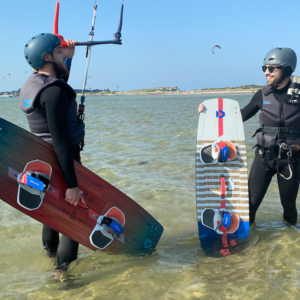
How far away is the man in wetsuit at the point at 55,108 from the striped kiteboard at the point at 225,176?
1674mm

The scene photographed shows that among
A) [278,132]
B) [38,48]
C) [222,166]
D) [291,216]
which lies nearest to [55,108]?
[38,48]

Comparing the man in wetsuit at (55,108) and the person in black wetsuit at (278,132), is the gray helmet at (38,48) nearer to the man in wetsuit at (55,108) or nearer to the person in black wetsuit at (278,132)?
the man in wetsuit at (55,108)

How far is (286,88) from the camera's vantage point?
386cm

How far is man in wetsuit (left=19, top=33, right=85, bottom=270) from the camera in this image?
2492mm

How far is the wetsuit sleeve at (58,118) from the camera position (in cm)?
246

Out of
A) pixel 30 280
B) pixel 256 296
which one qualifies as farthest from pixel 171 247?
pixel 30 280

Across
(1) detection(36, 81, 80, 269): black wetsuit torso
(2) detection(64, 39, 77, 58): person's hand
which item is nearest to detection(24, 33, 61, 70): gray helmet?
(1) detection(36, 81, 80, 269): black wetsuit torso

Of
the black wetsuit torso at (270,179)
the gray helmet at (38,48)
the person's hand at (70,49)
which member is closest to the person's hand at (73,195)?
the gray helmet at (38,48)

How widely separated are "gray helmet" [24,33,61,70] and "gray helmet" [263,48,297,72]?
247 cm

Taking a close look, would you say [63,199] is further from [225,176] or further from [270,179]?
[270,179]

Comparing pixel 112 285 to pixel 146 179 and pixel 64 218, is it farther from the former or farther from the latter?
pixel 146 179

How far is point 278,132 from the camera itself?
3789mm

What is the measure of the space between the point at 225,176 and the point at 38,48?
2.64 metres

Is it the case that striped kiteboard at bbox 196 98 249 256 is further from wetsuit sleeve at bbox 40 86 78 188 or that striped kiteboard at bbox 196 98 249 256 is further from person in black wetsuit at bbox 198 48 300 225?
wetsuit sleeve at bbox 40 86 78 188
